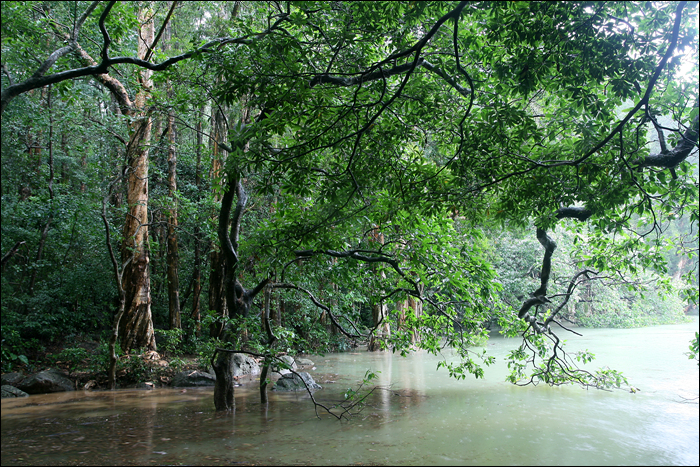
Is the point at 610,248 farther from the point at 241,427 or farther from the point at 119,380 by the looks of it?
the point at 119,380

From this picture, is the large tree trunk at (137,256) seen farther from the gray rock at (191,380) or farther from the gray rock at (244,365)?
the gray rock at (244,365)

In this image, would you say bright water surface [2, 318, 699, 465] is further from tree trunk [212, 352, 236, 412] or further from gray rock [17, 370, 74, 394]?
gray rock [17, 370, 74, 394]

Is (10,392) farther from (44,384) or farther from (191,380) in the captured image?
(191,380)

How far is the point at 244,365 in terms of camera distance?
447 inches

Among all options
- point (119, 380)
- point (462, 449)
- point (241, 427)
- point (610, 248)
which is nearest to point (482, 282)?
point (462, 449)

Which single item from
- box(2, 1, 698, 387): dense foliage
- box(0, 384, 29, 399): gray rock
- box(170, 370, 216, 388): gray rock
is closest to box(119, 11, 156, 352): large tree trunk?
box(2, 1, 698, 387): dense foliage

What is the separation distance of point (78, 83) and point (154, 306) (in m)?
6.75

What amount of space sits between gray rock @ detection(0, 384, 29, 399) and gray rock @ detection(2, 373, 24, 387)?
7.9 inches

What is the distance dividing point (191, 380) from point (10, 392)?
291cm

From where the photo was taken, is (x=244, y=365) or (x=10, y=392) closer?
(x=10, y=392)

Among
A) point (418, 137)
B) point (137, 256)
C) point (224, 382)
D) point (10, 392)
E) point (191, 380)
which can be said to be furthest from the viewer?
point (137, 256)

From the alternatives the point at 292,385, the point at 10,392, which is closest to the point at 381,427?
the point at 292,385

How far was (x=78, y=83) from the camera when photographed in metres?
10.8

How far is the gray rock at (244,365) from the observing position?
11.0m
